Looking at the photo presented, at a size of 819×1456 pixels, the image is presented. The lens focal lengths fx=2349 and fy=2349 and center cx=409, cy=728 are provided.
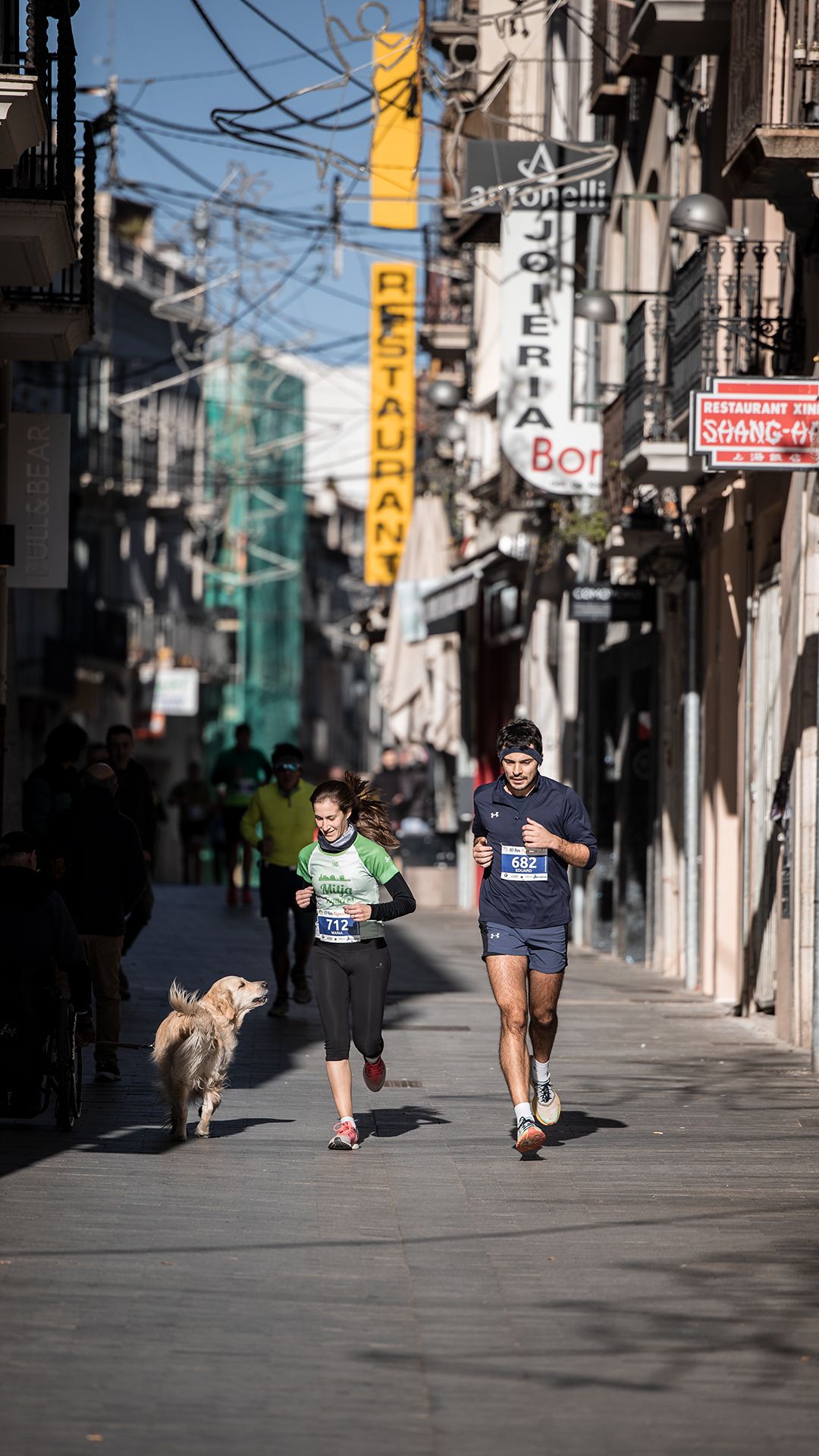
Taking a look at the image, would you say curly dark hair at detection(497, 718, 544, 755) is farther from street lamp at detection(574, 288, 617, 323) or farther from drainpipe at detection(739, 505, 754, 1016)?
street lamp at detection(574, 288, 617, 323)

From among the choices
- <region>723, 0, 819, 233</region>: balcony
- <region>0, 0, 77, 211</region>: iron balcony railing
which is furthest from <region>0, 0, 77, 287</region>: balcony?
<region>723, 0, 819, 233</region>: balcony

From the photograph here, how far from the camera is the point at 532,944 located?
10.4 metres

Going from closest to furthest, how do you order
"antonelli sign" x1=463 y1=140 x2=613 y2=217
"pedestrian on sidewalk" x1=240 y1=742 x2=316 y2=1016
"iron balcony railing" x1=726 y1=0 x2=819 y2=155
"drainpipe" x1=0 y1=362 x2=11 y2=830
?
"iron balcony railing" x1=726 y1=0 x2=819 y2=155, "pedestrian on sidewalk" x1=240 y1=742 x2=316 y2=1016, "drainpipe" x1=0 y1=362 x2=11 y2=830, "antonelli sign" x1=463 y1=140 x2=613 y2=217

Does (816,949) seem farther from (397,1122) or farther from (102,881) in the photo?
(102,881)

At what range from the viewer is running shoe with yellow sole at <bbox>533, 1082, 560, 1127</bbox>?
10609 millimetres

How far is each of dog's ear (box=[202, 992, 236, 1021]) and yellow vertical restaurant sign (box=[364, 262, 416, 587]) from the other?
2783 centimetres

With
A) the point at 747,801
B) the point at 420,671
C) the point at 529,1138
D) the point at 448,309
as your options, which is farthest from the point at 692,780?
the point at 448,309

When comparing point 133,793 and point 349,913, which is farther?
point 133,793

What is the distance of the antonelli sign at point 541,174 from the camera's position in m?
21.1

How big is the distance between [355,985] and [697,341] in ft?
26.3

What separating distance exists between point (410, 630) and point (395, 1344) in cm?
2571

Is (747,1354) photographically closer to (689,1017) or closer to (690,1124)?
(690,1124)

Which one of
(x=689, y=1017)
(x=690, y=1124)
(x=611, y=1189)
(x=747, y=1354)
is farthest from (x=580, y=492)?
(x=747, y=1354)

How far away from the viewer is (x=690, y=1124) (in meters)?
11.1
